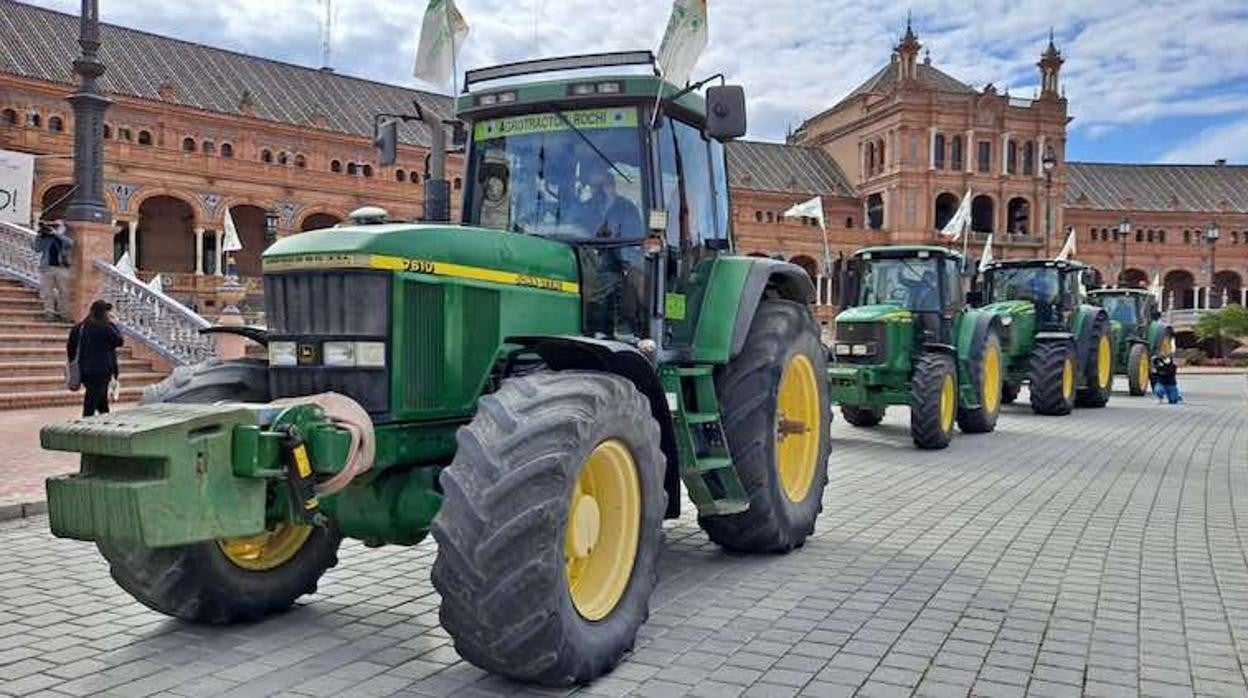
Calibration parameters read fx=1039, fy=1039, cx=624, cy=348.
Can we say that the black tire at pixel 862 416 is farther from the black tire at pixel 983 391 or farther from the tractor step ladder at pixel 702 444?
the tractor step ladder at pixel 702 444

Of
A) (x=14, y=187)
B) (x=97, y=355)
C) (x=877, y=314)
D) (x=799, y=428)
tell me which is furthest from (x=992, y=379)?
(x=14, y=187)

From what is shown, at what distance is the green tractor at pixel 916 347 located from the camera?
1323 centimetres

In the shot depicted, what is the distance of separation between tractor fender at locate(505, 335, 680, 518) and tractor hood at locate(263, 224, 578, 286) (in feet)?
1.38

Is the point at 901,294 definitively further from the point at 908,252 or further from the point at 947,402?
the point at 947,402

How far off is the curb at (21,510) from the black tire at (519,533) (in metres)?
5.56

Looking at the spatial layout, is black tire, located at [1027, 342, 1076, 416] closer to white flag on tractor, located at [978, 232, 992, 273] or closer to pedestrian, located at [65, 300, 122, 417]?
white flag on tractor, located at [978, 232, 992, 273]

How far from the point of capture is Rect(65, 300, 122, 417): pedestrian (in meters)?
11.6

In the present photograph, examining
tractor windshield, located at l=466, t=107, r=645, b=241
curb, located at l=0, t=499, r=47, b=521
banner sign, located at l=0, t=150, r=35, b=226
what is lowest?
curb, located at l=0, t=499, r=47, b=521

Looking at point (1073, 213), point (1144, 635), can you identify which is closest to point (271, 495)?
point (1144, 635)

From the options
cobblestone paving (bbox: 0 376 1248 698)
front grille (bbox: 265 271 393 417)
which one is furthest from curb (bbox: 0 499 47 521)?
front grille (bbox: 265 271 393 417)

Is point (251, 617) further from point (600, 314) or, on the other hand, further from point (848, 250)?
point (848, 250)

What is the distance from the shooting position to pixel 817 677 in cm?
448

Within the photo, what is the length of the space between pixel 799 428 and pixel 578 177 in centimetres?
247

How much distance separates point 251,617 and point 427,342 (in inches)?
66.6
